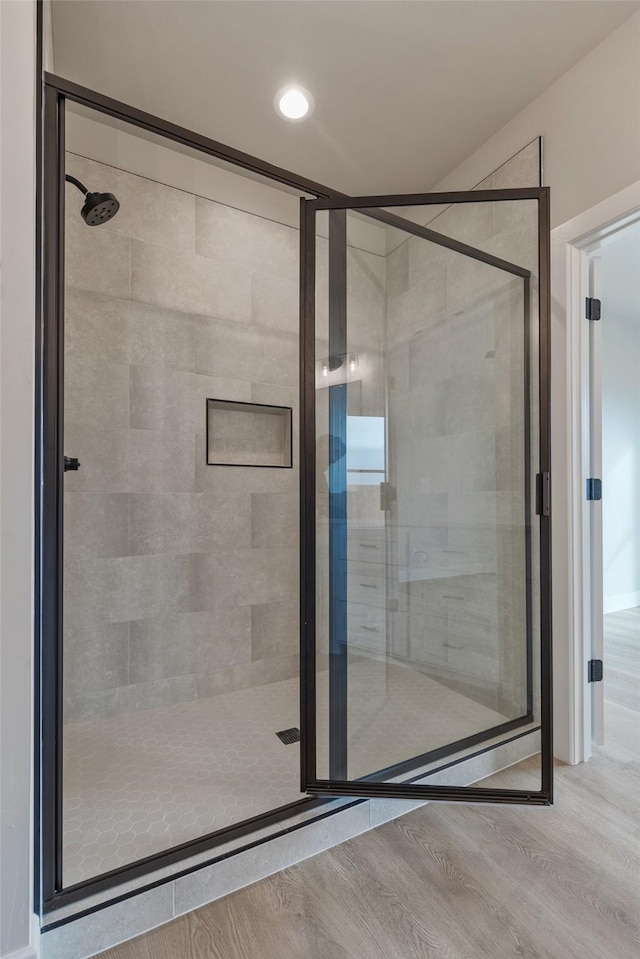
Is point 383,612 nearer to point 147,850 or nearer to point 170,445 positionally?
point 147,850

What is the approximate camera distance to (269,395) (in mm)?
2643

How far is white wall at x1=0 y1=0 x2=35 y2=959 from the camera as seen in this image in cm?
100

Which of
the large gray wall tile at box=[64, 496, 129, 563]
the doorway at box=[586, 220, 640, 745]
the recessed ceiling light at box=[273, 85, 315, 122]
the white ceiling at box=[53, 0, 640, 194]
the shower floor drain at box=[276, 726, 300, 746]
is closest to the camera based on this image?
the white ceiling at box=[53, 0, 640, 194]

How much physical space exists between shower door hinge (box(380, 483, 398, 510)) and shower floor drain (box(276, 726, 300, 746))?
1.04m

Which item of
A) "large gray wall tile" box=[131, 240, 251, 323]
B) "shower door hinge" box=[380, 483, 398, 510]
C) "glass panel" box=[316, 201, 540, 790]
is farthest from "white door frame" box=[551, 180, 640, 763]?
"large gray wall tile" box=[131, 240, 251, 323]

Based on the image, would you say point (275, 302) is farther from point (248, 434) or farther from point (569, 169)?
point (569, 169)

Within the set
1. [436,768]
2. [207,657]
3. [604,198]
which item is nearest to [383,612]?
[436,768]

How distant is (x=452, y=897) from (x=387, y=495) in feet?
3.62

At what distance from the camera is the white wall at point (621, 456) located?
14.6 feet

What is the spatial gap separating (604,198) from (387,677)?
190 cm

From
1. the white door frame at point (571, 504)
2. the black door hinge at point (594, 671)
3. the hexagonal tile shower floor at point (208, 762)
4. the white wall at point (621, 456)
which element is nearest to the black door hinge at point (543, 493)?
the white door frame at point (571, 504)

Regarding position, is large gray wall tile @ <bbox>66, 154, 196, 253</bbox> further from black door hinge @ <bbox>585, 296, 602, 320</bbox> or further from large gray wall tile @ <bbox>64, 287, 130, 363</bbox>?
black door hinge @ <bbox>585, 296, 602, 320</bbox>

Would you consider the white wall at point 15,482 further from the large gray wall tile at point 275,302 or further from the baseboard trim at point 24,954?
the large gray wall tile at point 275,302

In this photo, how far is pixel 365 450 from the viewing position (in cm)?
159
